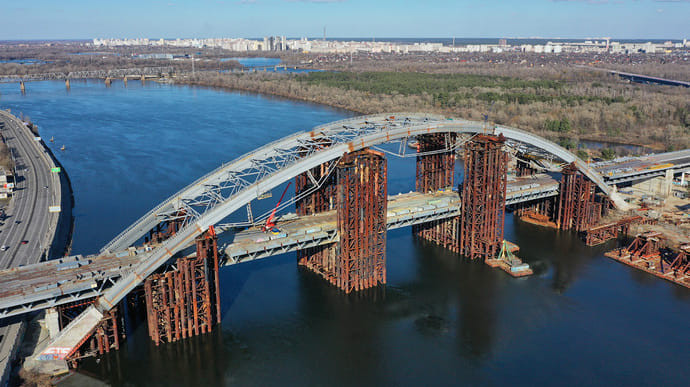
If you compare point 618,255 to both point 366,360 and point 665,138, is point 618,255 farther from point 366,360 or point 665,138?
point 665,138

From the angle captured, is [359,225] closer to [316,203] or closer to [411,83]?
[316,203]

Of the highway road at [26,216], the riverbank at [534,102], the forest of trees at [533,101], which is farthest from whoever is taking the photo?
the forest of trees at [533,101]

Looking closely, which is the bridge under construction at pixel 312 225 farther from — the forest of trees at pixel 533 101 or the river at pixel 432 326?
the forest of trees at pixel 533 101

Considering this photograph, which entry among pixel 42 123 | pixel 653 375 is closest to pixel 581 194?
pixel 653 375

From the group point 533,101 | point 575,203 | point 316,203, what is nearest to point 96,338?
point 316,203

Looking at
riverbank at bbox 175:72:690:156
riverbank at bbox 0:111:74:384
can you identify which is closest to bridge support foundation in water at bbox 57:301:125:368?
riverbank at bbox 0:111:74:384

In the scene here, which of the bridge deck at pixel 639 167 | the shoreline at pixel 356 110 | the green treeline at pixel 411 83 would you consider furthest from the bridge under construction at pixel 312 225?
the green treeline at pixel 411 83

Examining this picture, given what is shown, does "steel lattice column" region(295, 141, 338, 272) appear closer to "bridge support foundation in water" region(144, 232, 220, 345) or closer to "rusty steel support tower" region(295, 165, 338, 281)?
"rusty steel support tower" region(295, 165, 338, 281)
